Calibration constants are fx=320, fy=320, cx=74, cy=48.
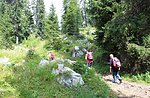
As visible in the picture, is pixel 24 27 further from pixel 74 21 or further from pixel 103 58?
pixel 103 58

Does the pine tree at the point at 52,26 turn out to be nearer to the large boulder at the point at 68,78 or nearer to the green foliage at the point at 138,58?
the green foliage at the point at 138,58

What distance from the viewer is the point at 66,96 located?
39.7 feet

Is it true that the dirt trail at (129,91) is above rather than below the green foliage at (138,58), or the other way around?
below

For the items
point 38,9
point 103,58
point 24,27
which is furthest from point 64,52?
point 38,9

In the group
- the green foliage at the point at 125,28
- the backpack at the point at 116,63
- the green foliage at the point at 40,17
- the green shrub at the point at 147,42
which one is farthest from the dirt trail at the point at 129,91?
the green foliage at the point at 40,17

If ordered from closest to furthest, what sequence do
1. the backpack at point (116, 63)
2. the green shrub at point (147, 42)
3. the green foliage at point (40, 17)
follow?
the backpack at point (116, 63) → the green shrub at point (147, 42) → the green foliage at point (40, 17)

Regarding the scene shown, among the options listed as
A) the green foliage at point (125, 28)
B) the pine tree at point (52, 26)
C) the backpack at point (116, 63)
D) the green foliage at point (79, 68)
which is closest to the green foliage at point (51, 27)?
the pine tree at point (52, 26)

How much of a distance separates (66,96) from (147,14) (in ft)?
16.1

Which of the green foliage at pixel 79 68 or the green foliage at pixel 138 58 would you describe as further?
the green foliage at pixel 138 58

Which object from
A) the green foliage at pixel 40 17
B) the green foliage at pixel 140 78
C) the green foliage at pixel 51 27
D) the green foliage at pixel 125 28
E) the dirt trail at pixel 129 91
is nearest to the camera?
the green foliage at pixel 125 28

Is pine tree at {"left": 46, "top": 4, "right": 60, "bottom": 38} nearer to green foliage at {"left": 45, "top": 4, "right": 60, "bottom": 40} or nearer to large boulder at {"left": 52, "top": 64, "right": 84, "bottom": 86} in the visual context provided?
green foliage at {"left": 45, "top": 4, "right": 60, "bottom": 40}

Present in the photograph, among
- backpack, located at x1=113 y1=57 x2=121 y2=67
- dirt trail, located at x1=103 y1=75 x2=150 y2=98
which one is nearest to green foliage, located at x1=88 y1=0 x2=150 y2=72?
backpack, located at x1=113 y1=57 x2=121 y2=67

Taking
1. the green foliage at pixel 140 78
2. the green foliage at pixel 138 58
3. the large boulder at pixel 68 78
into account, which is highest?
the large boulder at pixel 68 78

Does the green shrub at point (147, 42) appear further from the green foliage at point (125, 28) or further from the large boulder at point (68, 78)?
the large boulder at point (68, 78)
